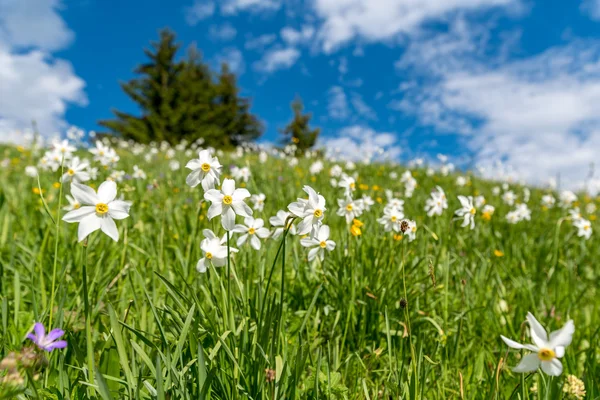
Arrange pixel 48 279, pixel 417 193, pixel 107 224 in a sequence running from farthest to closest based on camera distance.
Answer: pixel 417 193
pixel 48 279
pixel 107 224

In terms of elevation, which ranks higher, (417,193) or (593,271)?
(417,193)

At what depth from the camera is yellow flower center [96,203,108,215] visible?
4.52 feet

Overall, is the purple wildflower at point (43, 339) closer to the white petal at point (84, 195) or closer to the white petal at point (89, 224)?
the white petal at point (89, 224)

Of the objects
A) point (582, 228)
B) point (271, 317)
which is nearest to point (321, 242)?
point (271, 317)

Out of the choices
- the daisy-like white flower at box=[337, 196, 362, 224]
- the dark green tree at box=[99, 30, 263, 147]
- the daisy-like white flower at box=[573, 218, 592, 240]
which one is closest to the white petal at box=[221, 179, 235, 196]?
the daisy-like white flower at box=[337, 196, 362, 224]

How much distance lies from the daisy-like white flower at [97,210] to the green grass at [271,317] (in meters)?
0.11

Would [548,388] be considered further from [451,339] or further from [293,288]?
[293,288]

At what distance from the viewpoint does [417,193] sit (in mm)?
7336

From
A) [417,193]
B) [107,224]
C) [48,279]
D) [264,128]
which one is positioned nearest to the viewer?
[107,224]

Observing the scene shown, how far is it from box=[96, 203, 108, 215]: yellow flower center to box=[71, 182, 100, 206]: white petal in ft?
0.05

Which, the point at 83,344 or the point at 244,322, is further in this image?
the point at 83,344

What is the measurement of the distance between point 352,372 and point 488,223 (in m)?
4.44

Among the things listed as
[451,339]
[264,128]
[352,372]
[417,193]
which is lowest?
[352,372]

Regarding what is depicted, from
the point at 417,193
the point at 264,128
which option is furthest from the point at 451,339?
the point at 264,128
